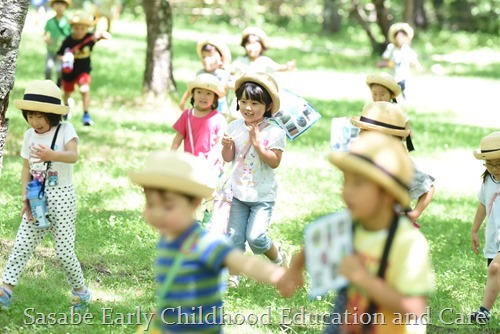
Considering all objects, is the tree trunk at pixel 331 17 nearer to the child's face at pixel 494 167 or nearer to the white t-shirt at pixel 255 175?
the white t-shirt at pixel 255 175

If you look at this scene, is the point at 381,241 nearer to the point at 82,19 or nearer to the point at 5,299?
the point at 5,299

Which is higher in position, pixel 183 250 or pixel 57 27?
pixel 57 27

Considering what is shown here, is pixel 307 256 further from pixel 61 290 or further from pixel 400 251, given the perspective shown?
pixel 61 290

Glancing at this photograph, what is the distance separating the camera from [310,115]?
7.55 m

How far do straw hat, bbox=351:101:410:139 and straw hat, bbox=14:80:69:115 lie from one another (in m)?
2.11

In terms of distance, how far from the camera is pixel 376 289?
350 cm

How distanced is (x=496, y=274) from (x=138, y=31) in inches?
1097

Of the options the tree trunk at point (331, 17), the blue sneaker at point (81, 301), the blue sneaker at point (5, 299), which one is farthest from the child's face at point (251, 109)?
the tree trunk at point (331, 17)

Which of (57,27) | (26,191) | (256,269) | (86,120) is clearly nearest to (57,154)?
(26,191)

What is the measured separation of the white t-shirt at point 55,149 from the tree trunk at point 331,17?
1363 inches

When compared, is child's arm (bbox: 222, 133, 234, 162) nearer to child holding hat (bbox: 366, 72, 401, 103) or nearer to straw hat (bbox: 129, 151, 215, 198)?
child holding hat (bbox: 366, 72, 401, 103)

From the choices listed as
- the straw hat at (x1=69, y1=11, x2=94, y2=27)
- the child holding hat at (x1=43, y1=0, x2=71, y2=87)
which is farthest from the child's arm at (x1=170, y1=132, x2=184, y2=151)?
the child holding hat at (x1=43, y1=0, x2=71, y2=87)

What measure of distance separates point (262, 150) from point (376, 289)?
329 centimetres

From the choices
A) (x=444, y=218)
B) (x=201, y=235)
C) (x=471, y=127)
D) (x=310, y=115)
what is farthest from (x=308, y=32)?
(x=201, y=235)
